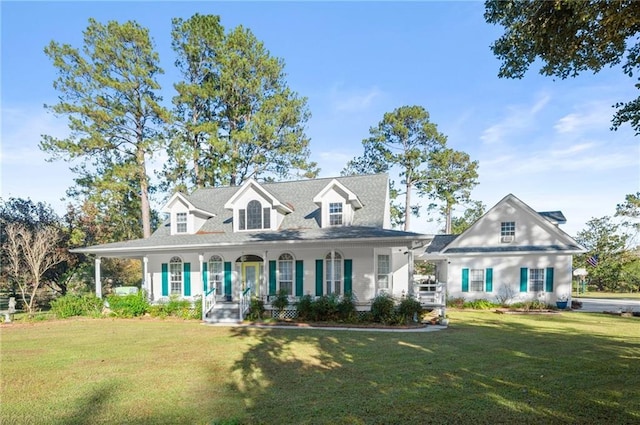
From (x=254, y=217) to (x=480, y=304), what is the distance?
45.2 ft

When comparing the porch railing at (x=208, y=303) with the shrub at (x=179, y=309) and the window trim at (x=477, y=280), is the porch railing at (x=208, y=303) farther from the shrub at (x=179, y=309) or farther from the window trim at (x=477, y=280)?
the window trim at (x=477, y=280)

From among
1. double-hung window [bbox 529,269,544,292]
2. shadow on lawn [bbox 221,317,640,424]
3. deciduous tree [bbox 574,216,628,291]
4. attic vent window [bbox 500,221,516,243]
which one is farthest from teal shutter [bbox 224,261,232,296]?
deciduous tree [bbox 574,216,628,291]

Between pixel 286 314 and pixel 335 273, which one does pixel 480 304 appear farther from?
pixel 286 314

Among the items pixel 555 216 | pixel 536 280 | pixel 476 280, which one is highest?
pixel 555 216

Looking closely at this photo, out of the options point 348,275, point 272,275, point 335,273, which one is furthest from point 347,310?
point 272,275

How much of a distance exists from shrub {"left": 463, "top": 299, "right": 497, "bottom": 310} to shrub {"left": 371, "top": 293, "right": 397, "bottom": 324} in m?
8.91

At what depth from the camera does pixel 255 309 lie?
15.9 metres

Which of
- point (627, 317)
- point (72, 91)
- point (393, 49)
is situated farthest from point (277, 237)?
point (72, 91)

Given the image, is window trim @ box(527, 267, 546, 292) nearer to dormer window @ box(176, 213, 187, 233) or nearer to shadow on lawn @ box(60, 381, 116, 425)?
dormer window @ box(176, 213, 187, 233)

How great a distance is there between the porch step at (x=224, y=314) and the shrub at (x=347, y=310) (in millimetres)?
4440

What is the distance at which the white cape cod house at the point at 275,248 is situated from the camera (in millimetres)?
16500

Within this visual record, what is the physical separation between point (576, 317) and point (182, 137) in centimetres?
2772

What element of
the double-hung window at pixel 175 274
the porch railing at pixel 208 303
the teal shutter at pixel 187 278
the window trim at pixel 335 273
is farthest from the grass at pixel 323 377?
the double-hung window at pixel 175 274

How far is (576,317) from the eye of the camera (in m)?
17.0
